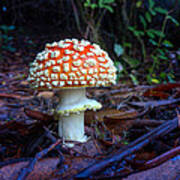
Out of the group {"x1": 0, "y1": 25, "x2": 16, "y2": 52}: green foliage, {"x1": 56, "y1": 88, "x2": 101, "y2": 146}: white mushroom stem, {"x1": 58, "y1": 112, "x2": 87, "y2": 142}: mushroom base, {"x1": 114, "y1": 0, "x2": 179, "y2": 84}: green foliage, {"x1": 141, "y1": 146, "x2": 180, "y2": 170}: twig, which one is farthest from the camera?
{"x1": 0, "y1": 25, "x2": 16, "y2": 52}: green foliage

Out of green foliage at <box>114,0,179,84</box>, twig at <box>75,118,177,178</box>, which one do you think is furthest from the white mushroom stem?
green foliage at <box>114,0,179,84</box>

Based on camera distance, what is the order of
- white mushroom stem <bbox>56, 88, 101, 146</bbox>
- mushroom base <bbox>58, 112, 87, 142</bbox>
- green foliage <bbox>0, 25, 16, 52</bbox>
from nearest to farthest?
white mushroom stem <bbox>56, 88, 101, 146</bbox>, mushroom base <bbox>58, 112, 87, 142</bbox>, green foliage <bbox>0, 25, 16, 52</bbox>

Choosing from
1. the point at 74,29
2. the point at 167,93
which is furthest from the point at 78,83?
the point at 74,29

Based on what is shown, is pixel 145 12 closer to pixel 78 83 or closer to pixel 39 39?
pixel 39 39

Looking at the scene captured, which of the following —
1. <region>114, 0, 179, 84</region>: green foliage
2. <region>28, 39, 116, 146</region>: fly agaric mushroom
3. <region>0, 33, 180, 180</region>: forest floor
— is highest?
<region>114, 0, 179, 84</region>: green foliage

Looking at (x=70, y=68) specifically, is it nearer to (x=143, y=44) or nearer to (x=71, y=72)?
(x=71, y=72)

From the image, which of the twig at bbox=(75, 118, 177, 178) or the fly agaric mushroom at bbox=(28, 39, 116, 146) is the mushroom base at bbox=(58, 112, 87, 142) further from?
the twig at bbox=(75, 118, 177, 178)
